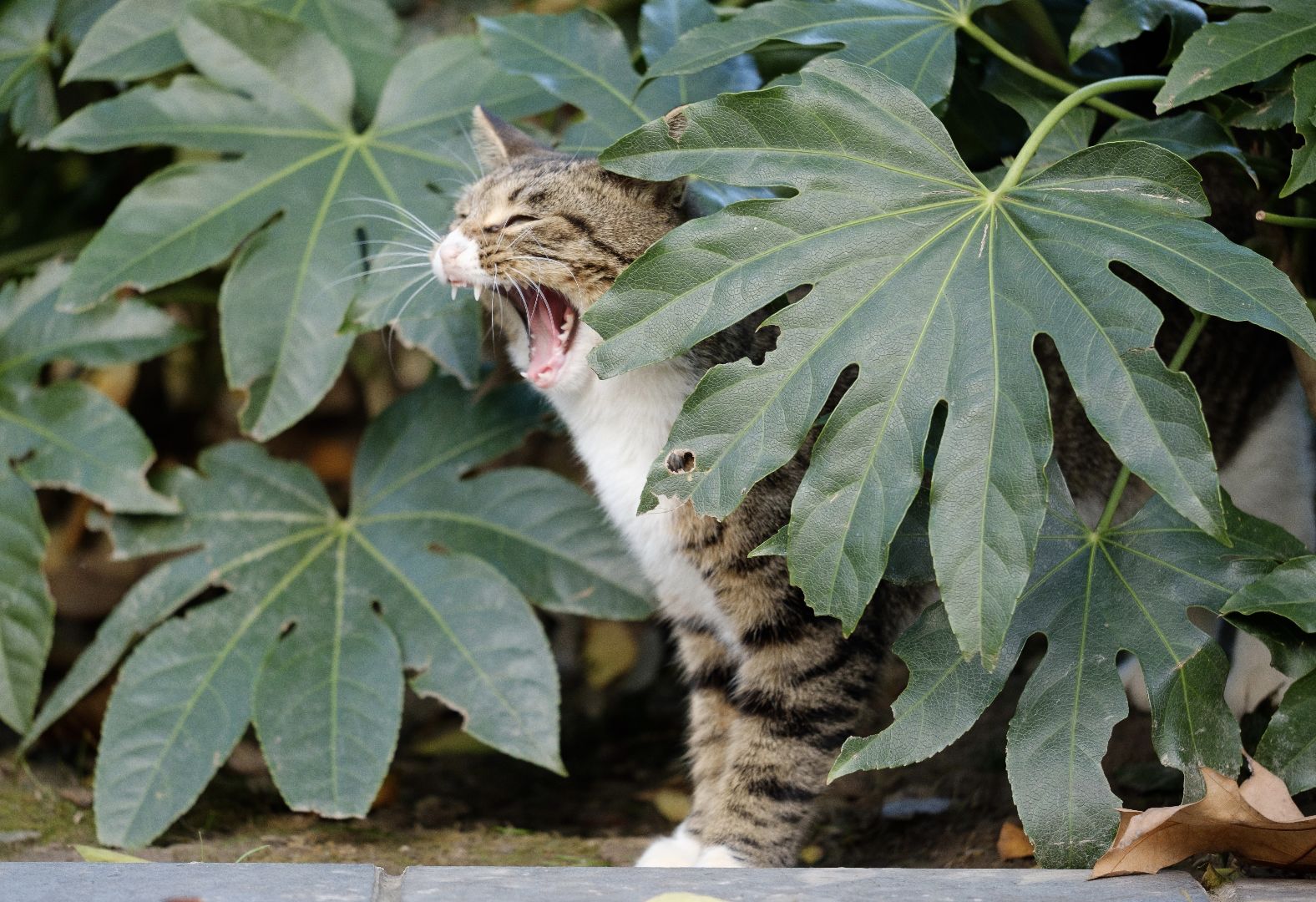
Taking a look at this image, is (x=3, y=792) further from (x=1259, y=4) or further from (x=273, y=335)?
(x=1259, y=4)

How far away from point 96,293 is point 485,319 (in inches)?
31.6

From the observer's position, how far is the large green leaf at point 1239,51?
5.63 feet

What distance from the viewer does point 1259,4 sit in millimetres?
1777

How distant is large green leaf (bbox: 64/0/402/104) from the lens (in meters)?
2.58

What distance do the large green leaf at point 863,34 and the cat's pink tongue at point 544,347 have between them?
484 millimetres

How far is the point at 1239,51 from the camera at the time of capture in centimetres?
173

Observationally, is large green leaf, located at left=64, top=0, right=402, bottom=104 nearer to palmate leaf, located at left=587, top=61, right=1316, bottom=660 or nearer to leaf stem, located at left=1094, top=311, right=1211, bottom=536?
palmate leaf, located at left=587, top=61, right=1316, bottom=660

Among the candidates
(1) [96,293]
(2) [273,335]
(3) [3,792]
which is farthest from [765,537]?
(3) [3,792]

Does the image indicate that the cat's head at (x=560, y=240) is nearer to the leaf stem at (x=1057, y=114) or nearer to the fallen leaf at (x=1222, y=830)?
the leaf stem at (x=1057, y=114)

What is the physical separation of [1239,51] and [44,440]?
2350 millimetres

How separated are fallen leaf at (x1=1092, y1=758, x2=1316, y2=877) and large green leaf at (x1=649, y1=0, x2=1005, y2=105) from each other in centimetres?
113

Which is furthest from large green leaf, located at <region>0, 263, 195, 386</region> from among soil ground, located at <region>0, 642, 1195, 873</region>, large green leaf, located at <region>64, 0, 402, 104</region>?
soil ground, located at <region>0, 642, 1195, 873</region>

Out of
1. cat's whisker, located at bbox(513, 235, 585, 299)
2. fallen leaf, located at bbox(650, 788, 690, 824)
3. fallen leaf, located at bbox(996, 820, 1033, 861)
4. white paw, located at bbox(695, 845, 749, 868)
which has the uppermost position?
cat's whisker, located at bbox(513, 235, 585, 299)

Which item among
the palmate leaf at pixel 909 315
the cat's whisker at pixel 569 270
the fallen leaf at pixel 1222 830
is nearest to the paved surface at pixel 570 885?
the fallen leaf at pixel 1222 830
